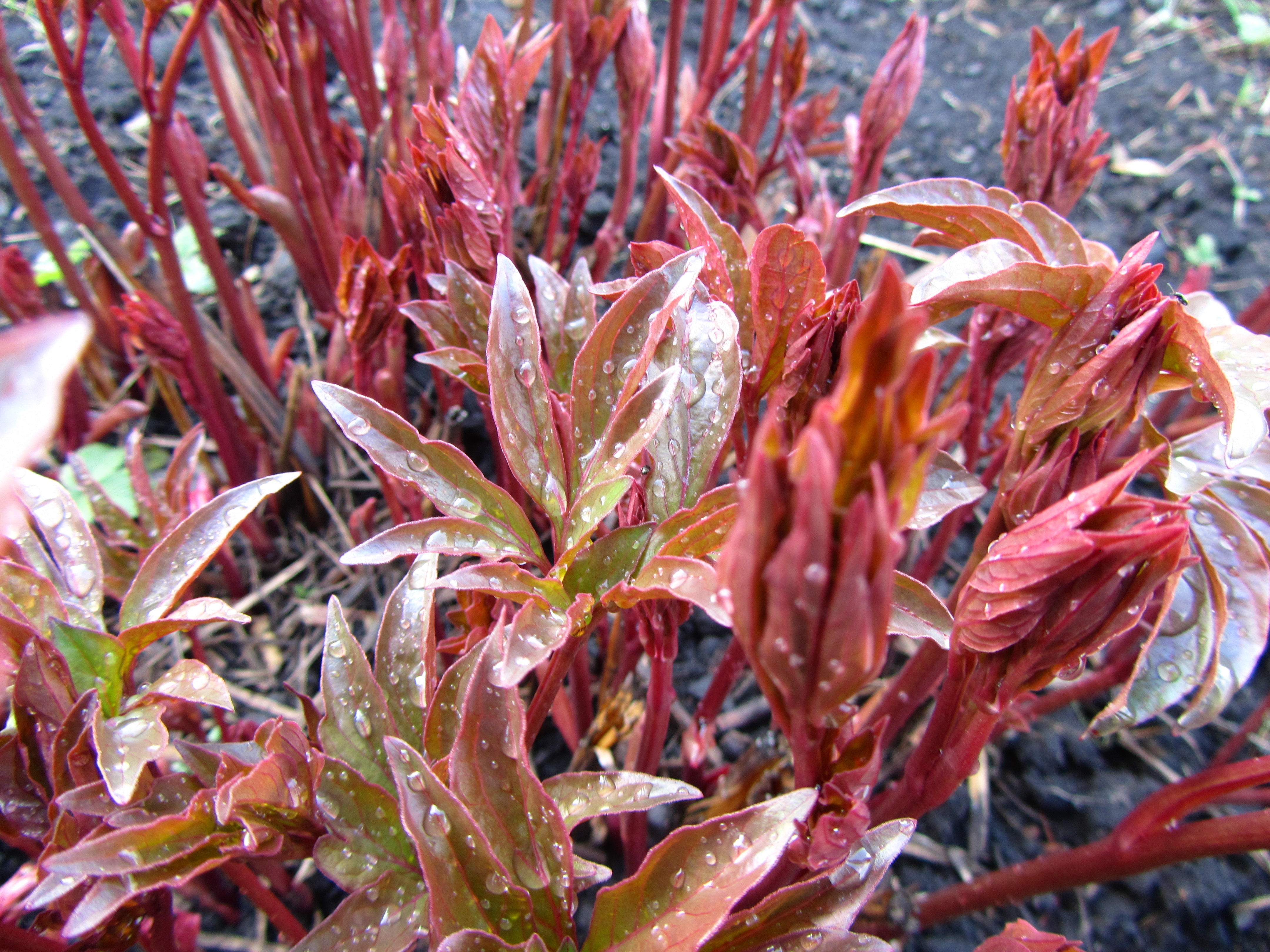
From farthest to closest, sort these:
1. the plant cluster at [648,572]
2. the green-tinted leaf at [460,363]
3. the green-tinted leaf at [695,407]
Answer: the green-tinted leaf at [460,363]
the green-tinted leaf at [695,407]
the plant cluster at [648,572]

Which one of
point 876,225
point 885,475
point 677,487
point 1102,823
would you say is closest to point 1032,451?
point 677,487

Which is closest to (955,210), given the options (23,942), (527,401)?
(527,401)

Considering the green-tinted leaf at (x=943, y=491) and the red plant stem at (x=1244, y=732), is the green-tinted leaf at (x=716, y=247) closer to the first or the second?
the green-tinted leaf at (x=943, y=491)

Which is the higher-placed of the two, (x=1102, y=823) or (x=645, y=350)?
(x=645, y=350)

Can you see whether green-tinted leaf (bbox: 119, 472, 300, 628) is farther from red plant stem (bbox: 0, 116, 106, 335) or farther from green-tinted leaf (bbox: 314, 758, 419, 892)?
red plant stem (bbox: 0, 116, 106, 335)

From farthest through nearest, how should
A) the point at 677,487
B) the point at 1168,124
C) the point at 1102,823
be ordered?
the point at 1168,124 < the point at 1102,823 < the point at 677,487

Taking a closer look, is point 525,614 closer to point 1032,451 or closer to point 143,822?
point 143,822

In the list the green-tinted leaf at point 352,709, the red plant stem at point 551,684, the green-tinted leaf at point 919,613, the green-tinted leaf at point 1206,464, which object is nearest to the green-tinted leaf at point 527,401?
the red plant stem at point 551,684
